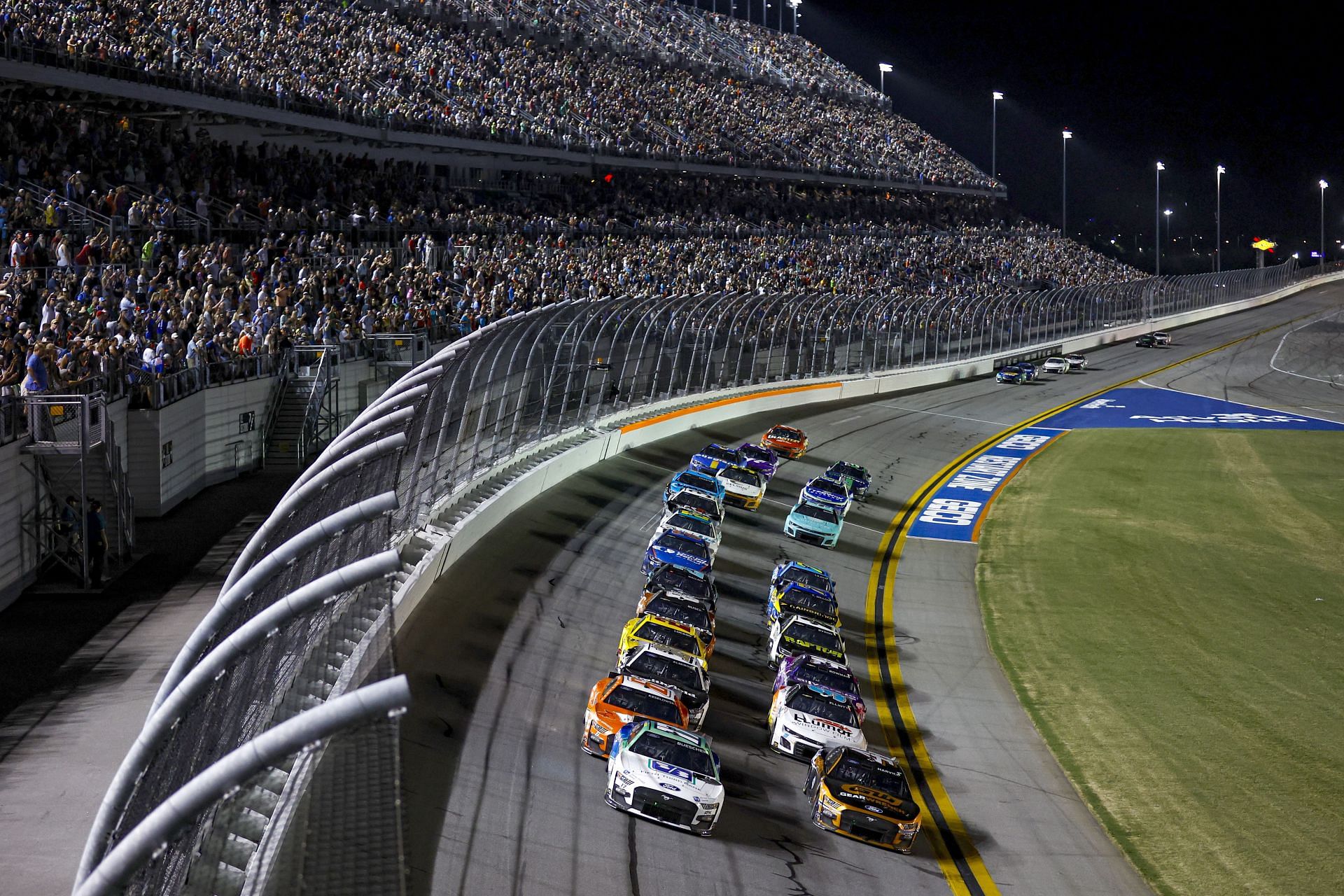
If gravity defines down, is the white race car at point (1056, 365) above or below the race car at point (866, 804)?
above

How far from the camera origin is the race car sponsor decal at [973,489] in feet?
106

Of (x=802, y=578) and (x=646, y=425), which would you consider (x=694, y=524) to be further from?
(x=646, y=425)

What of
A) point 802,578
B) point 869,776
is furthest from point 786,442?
point 869,776

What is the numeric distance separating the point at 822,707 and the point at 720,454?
1563cm

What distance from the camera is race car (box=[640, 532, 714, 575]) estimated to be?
77.7 feet

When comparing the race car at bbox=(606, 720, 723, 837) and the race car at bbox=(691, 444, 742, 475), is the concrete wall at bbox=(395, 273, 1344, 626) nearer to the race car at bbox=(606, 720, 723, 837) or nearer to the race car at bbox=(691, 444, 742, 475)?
the race car at bbox=(691, 444, 742, 475)

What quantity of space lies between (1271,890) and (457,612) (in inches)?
447

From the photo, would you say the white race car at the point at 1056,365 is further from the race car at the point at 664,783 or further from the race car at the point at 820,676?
the race car at the point at 664,783

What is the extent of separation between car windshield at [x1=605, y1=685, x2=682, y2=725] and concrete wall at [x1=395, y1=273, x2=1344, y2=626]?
3.08 m

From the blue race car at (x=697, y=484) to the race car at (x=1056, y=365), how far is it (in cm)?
3847

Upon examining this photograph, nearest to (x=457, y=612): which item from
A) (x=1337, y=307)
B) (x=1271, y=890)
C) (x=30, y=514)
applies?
(x=30, y=514)

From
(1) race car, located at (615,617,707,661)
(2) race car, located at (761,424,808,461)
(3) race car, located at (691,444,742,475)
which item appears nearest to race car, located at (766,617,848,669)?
(1) race car, located at (615,617,707,661)

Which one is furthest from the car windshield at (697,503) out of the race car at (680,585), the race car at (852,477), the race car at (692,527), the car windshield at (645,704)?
the car windshield at (645,704)

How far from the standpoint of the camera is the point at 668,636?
18891mm
